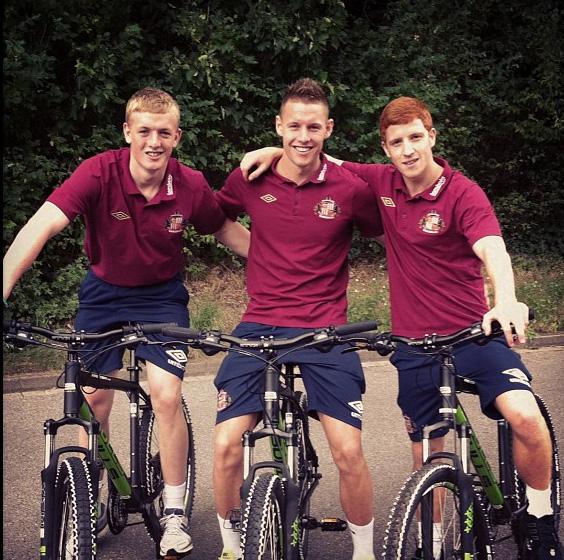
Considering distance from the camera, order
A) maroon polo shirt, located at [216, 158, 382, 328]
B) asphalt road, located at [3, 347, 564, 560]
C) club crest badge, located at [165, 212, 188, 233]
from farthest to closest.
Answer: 1. asphalt road, located at [3, 347, 564, 560]
2. club crest badge, located at [165, 212, 188, 233]
3. maroon polo shirt, located at [216, 158, 382, 328]

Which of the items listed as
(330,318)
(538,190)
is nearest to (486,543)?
(330,318)

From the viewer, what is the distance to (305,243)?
15.7 ft

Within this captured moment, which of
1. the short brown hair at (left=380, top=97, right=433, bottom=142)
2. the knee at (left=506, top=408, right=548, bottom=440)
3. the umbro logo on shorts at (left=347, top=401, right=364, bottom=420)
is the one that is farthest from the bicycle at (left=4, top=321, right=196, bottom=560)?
the knee at (left=506, top=408, right=548, bottom=440)

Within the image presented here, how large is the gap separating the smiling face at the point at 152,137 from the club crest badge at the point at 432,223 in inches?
47.7

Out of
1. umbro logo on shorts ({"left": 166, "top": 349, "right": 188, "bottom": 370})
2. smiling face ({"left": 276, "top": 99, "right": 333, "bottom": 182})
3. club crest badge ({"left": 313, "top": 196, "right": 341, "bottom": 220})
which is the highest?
smiling face ({"left": 276, "top": 99, "right": 333, "bottom": 182})

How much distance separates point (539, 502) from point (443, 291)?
3.30ft

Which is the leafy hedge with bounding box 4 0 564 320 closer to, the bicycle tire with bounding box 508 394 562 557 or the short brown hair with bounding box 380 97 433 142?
the short brown hair with bounding box 380 97 433 142

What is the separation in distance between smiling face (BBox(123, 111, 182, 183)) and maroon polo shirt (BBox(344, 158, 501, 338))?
1.09 m

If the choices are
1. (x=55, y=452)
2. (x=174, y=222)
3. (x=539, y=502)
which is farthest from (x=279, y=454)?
(x=174, y=222)

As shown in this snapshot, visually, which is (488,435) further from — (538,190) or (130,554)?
(538,190)

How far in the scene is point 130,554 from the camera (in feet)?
17.6

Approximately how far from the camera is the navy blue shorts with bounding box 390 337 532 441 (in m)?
4.46

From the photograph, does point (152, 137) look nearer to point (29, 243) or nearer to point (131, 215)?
point (131, 215)

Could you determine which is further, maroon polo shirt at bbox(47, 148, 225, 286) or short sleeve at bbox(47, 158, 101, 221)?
maroon polo shirt at bbox(47, 148, 225, 286)
